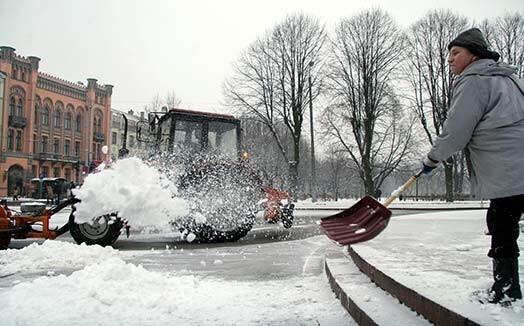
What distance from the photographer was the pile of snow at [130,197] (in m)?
7.01

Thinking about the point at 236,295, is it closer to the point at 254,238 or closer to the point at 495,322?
the point at 495,322

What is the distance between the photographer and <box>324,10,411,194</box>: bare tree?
1172 inches

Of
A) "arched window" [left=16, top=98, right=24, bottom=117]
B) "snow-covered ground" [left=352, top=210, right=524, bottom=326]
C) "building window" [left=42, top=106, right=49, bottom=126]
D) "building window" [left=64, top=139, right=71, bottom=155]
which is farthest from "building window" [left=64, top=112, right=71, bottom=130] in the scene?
"snow-covered ground" [left=352, top=210, right=524, bottom=326]

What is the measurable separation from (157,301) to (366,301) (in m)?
1.86

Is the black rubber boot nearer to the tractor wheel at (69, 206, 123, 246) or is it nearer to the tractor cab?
the tractor wheel at (69, 206, 123, 246)

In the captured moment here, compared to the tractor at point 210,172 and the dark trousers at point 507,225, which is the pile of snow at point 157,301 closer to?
the dark trousers at point 507,225

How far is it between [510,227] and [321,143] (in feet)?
102

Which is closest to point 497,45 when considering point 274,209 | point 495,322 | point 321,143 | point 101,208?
point 321,143

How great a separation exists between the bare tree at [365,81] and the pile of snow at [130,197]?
23.9 m

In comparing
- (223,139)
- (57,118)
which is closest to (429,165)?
(223,139)

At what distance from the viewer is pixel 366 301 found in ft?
11.8

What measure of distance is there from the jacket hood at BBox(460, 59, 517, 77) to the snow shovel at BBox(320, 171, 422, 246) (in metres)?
1.02

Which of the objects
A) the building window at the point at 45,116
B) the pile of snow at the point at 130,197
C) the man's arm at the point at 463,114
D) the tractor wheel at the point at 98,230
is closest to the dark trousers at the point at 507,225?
the man's arm at the point at 463,114

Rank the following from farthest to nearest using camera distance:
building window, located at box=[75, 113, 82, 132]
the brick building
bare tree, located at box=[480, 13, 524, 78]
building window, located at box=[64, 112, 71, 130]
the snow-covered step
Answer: building window, located at box=[75, 113, 82, 132] < building window, located at box=[64, 112, 71, 130] < the brick building < bare tree, located at box=[480, 13, 524, 78] < the snow-covered step
